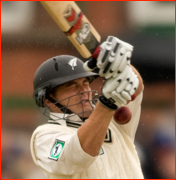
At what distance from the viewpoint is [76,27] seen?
1.31 m

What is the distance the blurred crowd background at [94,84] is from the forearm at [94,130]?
2.13 metres

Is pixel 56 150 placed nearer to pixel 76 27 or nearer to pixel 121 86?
pixel 121 86

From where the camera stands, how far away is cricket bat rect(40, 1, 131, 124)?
1.27 meters

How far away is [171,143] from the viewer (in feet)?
11.5

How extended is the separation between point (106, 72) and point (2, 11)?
2.75 meters

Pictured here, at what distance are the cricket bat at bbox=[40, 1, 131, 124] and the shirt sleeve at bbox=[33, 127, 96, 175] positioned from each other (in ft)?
1.26

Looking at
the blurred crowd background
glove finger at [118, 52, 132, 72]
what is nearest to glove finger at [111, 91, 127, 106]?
glove finger at [118, 52, 132, 72]

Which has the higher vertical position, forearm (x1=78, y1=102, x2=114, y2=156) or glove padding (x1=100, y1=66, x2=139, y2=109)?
glove padding (x1=100, y1=66, x2=139, y2=109)

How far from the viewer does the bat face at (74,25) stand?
1.27 m

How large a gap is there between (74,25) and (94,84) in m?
2.35

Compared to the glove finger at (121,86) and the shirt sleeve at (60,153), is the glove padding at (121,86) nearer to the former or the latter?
the glove finger at (121,86)

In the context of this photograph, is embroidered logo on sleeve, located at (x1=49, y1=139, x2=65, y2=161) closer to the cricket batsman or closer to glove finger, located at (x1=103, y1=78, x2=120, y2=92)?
the cricket batsman

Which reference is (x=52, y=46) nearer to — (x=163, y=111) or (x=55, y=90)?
(x=163, y=111)

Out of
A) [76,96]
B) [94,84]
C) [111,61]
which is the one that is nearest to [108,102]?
[111,61]
